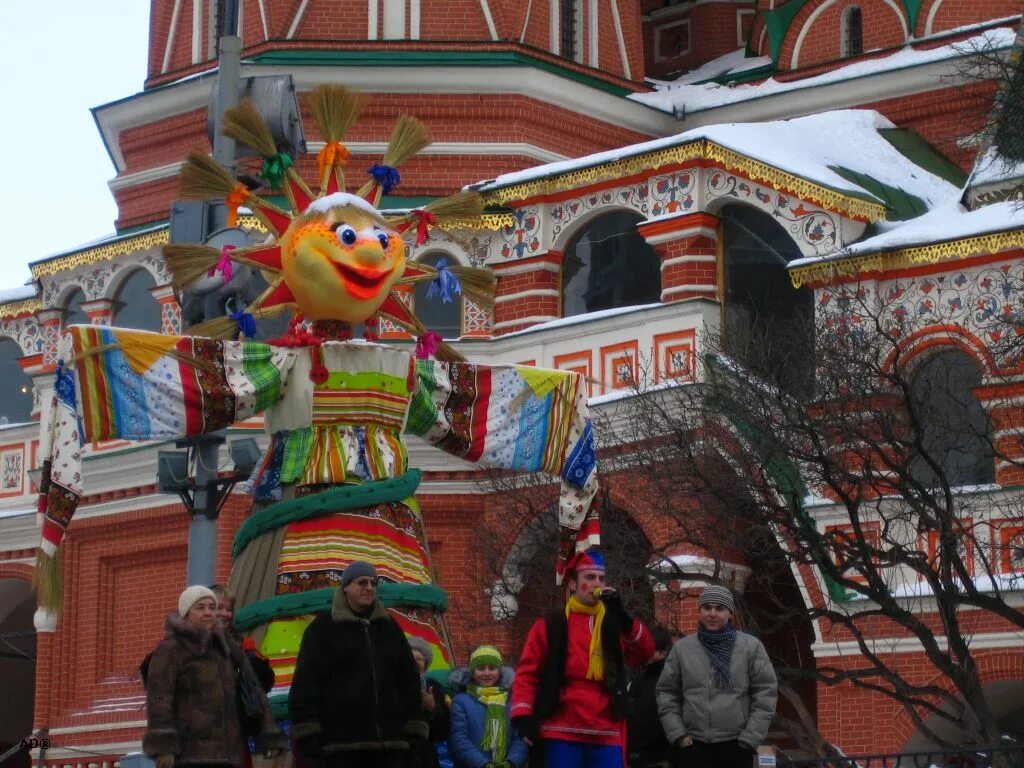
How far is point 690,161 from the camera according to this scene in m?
22.2

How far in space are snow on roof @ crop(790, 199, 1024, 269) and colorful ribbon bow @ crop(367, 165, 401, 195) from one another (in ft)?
26.1

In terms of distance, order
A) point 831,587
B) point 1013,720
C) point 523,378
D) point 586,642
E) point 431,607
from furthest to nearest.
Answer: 1. point 1013,720
2. point 831,587
3. point 523,378
4. point 431,607
5. point 586,642

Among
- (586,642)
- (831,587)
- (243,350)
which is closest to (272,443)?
(243,350)

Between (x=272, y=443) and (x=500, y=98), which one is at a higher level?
(x=500, y=98)

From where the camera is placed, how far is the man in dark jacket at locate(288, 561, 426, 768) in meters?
10.3

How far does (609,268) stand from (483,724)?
1148cm

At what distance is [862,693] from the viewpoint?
810 inches

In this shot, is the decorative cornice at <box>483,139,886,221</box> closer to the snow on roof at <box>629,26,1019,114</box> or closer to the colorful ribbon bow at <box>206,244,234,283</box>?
the snow on roof at <box>629,26,1019,114</box>

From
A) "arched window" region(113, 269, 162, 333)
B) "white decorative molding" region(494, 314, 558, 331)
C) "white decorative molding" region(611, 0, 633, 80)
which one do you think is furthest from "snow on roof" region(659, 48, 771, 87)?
"arched window" region(113, 269, 162, 333)

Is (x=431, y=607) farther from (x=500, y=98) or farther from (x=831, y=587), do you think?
(x=500, y=98)

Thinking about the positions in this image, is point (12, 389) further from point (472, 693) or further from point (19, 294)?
point (472, 693)

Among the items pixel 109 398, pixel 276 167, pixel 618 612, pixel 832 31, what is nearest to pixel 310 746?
pixel 618 612

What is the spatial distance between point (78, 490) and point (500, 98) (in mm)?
14156

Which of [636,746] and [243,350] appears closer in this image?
[636,746]
